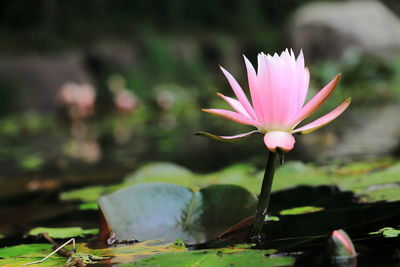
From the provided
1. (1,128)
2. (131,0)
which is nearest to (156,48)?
(131,0)

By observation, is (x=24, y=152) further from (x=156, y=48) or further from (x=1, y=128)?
(x=156, y=48)

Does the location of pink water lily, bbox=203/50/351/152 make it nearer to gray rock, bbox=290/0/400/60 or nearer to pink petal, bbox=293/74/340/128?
pink petal, bbox=293/74/340/128

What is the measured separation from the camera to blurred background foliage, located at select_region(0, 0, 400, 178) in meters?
2.78

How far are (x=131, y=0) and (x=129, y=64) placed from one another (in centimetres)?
298

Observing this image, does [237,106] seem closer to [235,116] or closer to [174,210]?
[235,116]

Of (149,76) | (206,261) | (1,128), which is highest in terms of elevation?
(149,76)

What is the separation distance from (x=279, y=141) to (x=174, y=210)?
12.4 inches

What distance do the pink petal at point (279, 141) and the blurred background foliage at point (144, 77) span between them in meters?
1.11

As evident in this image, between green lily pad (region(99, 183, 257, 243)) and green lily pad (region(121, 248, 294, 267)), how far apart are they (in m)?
0.11

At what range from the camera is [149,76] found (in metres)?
10.2

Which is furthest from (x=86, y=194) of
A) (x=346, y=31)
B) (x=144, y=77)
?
(x=144, y=77)

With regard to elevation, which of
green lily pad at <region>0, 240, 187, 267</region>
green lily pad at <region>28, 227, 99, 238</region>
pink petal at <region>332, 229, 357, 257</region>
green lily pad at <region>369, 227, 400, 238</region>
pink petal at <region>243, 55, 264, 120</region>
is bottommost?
pink petal at <region>332, 229, 357, 257</region>

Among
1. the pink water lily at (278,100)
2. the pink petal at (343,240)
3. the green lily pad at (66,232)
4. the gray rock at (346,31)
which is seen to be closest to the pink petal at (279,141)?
the pink water lily at (278,100)

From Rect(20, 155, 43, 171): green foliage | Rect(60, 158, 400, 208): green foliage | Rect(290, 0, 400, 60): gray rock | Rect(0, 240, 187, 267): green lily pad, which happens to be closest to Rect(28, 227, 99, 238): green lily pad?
Rect(0, 240, 187, 267): green lily pad
